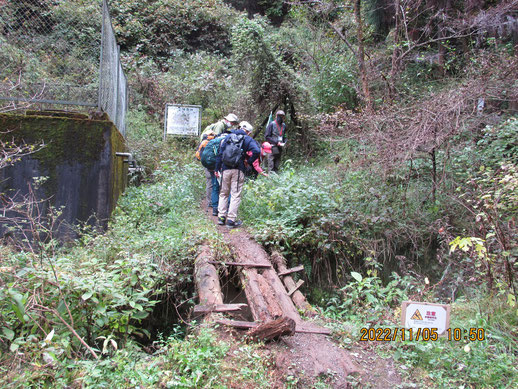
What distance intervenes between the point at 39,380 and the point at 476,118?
6752mm

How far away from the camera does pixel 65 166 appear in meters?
6.11

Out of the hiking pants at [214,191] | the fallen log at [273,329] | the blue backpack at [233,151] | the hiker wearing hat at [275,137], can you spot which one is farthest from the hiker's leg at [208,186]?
the fallen log at [273,329]

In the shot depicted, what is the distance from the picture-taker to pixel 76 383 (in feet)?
9.28

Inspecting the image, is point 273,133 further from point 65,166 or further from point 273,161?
point 65,166

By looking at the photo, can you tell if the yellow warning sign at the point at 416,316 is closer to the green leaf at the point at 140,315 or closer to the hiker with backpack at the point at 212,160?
the green leaf at the point at 140,315

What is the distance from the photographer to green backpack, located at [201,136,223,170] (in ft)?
23.6

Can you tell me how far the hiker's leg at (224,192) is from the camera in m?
6.75

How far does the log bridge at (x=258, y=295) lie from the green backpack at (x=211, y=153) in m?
2.18

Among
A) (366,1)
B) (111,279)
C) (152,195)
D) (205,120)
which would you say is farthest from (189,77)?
(111,279)

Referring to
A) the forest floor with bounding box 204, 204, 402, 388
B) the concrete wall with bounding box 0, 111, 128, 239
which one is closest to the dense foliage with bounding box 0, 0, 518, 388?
the forest floor with bounding box 204, 204, 402, 388

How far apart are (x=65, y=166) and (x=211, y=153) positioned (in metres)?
2.46

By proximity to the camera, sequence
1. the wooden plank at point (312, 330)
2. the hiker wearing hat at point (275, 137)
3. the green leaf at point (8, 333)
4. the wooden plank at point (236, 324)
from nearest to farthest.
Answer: the green leaf at point (8, 333), the wooden plank at point (236, 324), the wooden plank at point (312, 330), the hiker wearing hat at point (275, 137)

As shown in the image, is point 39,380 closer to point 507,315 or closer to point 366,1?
point 507,315

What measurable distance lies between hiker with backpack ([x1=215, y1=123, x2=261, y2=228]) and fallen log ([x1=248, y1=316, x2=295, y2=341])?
351cm
